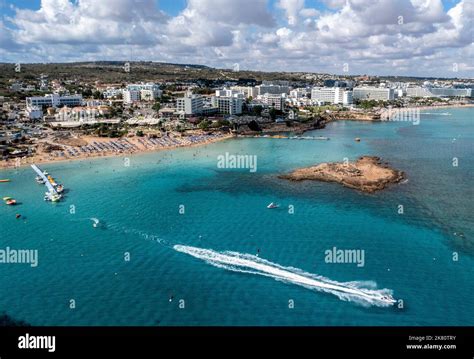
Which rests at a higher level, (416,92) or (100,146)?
(416,92)

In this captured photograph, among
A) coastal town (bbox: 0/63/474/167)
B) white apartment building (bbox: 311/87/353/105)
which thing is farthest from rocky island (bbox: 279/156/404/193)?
white apartment building (bbox: 311/87/353/105)

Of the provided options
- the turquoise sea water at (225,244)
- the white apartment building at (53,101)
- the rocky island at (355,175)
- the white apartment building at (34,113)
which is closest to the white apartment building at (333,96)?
the white apartment building at (53,101)

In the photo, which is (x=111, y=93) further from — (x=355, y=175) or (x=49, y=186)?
(x=355, y=175)

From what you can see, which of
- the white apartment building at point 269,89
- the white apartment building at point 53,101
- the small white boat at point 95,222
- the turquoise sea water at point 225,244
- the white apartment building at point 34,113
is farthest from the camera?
the white apartment building at point 269,89

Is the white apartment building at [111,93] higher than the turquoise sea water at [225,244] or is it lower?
higher

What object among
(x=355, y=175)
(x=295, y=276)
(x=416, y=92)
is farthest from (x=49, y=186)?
(x=416, y=92)

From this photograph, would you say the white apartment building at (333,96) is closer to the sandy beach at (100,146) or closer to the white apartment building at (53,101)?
the white apartment building at (53,101)

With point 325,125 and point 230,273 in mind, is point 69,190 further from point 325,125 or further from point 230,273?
point 325,125
